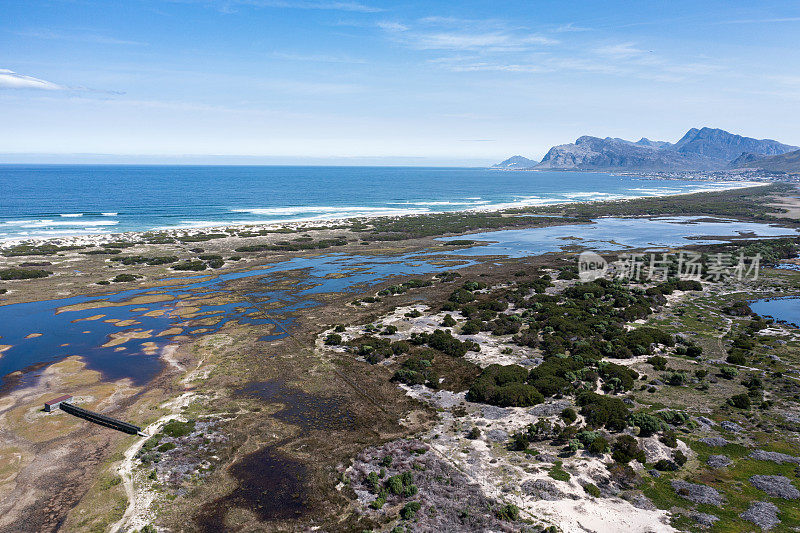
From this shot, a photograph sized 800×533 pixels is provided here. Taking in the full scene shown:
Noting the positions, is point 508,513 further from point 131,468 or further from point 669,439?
point 131,468

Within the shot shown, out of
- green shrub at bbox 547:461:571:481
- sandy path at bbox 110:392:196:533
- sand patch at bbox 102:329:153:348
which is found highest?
sand patch at bbox 102:329:153:348

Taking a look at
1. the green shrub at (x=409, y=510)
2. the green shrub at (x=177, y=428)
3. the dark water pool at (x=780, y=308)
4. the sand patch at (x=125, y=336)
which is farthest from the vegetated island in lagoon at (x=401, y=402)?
the dark water pool at (x=780, y=308)

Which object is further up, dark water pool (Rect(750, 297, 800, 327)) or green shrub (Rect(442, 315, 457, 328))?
dark water pool (Rect(750, 297, 800, 327))

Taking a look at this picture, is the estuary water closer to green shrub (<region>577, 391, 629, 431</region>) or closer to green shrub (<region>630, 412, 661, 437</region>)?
green shrub (<region>577, 391, 629, 431</region>)

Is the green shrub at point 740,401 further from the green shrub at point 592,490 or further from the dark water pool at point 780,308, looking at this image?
the dark water pool at point 780,308

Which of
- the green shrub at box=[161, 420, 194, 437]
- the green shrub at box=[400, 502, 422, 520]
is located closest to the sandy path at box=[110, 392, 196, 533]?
the green shrub at box=[161, 420, 194, 437]

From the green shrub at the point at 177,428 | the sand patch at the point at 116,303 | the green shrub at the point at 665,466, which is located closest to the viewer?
the green shrub at the point at 665,466

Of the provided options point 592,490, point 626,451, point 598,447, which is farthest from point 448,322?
point 592,490

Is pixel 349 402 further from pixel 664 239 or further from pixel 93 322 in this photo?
pixel 664 239

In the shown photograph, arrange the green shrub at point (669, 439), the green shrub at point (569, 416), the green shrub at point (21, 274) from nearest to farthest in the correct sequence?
the green shrub at point (669, 439) < the green shrub at point (569, 416) < the green shrub at point (21, 274)

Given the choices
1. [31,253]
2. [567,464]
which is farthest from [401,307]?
[31,253]
